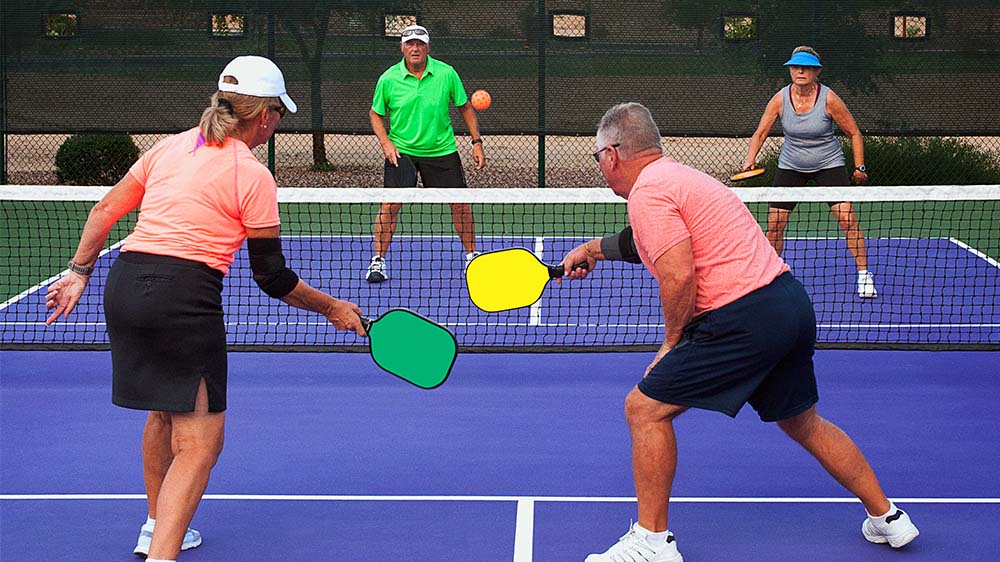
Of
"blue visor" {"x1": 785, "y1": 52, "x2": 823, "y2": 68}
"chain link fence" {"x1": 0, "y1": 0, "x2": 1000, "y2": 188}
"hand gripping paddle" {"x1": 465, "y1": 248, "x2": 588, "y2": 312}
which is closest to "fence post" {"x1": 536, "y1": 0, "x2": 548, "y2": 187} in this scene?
"chain link fence" {"x1": 0, "y1": 0, "x2": 1000, "y2": 188}

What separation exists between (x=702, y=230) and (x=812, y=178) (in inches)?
204

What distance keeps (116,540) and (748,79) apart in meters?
9.93

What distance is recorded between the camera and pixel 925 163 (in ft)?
46.0

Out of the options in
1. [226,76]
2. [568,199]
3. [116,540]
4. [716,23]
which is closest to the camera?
[226,76]

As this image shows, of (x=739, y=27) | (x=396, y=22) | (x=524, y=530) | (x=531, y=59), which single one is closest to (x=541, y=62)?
(x=531, y=59)

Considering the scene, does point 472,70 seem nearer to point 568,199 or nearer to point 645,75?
point 645,75

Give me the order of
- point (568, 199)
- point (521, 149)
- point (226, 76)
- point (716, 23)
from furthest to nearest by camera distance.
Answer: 1. point (521, 149)
2. point (716, 23)
3. point (568, 199)
4. point (226, 76)

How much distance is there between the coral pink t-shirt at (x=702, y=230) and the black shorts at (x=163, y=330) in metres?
1.27

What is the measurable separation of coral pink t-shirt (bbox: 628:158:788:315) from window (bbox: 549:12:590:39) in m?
9.47

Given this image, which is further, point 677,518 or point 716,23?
point 716,23

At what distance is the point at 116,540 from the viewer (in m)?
4.55

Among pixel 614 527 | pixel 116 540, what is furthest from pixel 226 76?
pixel 614 527

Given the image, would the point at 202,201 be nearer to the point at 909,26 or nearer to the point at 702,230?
the point at 702,230

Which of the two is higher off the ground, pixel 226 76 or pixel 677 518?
pixel 226 76
